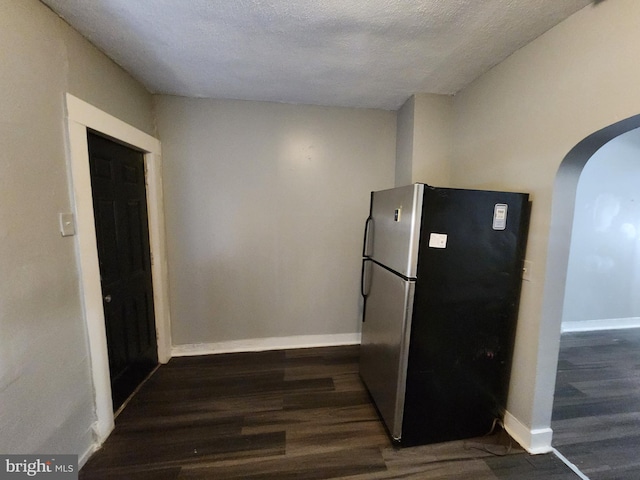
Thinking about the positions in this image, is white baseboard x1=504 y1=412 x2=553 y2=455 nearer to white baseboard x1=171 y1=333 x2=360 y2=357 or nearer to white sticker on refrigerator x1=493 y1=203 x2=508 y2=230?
white sticker on refrigerator x1=493 y1=203 x2=508 y2=230

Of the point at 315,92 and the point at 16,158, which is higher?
the point at 315,92

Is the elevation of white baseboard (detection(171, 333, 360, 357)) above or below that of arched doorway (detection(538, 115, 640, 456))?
below

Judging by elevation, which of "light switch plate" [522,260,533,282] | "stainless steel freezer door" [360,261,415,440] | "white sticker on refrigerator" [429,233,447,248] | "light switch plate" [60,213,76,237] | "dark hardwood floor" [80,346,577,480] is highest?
"light switch plate" [60,213,76,237]

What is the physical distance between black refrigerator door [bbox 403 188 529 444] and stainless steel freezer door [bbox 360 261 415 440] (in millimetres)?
55

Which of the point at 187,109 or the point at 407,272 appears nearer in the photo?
the point at 407,272

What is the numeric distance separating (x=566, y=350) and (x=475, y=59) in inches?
119

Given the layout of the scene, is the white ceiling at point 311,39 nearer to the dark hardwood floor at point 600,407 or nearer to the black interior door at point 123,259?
the black interior door at point 123,259

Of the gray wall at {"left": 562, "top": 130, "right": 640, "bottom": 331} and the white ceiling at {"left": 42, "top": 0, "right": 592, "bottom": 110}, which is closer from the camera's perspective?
the white ceiling at {"left": 42, "top": 0, "right": 592, "bottom": 110}

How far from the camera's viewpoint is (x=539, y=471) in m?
1.46

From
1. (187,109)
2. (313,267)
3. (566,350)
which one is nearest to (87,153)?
(187,109)

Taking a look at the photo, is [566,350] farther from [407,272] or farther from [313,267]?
[313,267]

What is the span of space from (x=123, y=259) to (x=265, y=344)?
60.1 inches

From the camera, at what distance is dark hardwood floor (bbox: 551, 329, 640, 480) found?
4.96 feet

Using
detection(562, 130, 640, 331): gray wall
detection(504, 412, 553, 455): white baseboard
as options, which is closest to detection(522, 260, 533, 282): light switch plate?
detection(504, 412, 553, 455): white baseboard
